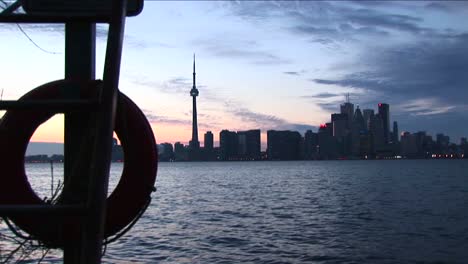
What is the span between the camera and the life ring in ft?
8.28

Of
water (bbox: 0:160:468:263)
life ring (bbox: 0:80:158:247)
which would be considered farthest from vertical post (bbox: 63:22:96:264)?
water (bbox: 0:160:468:263)

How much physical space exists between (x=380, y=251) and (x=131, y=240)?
827 cm

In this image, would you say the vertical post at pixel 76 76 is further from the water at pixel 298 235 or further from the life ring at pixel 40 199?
the water at pixel 298 235

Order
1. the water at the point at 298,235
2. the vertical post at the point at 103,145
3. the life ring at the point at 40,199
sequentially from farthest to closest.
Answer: the water at the point at 298,235 < the life ring at the point at 40,199 < the vertical post at the point at 103,145

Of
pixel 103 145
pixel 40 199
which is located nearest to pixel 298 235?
pixel 40 199

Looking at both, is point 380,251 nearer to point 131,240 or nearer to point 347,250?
point 347,250

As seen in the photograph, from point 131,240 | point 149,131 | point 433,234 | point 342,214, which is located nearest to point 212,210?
point 342,214

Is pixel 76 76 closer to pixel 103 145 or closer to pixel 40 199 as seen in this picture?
pixel 40 199

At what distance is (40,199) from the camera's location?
2.73 meters

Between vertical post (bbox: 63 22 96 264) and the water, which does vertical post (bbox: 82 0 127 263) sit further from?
the water

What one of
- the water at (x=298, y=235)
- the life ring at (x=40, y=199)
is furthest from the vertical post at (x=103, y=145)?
the water at (x=298, y=235)

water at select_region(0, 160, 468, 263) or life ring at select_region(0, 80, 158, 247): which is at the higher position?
life ring at select_region(0, 80, 158, 247)

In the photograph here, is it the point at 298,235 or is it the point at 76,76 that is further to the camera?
the point at 298,235

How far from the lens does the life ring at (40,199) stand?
252cm
